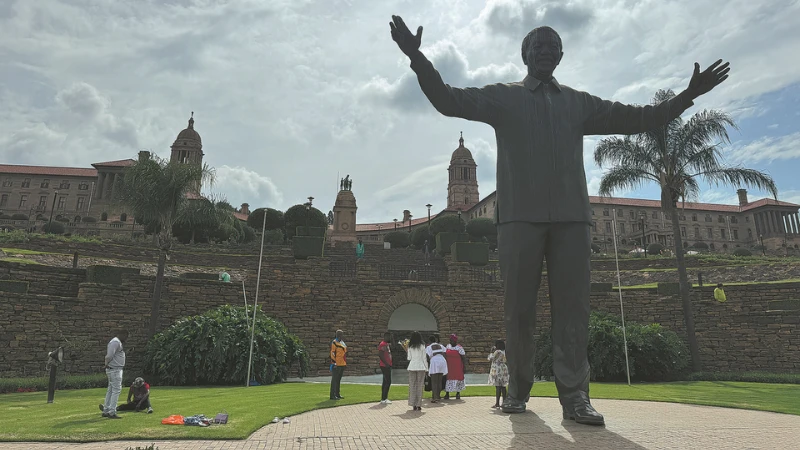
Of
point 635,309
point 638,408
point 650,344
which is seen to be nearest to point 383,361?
point 638,408

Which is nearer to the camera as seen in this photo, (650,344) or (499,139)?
(499,139)

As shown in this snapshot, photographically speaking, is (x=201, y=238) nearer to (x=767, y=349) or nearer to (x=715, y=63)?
(x=767, y=349)

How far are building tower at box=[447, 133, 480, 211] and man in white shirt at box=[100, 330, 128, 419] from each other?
103555 millimetres

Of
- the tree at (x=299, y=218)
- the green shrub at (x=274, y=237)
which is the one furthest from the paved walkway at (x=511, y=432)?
the tree at (x=299, y=218)

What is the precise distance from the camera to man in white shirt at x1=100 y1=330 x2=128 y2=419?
7688 mm

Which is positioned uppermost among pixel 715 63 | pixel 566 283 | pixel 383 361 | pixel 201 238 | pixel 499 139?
pixel 201 238

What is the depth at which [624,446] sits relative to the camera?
14.8ft

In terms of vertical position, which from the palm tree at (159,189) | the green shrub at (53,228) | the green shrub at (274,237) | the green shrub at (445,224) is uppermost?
the green shrub at (445,224)

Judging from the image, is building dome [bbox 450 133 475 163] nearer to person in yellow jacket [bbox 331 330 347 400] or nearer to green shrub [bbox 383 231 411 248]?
green shrub [bbox 383 231 411 248]

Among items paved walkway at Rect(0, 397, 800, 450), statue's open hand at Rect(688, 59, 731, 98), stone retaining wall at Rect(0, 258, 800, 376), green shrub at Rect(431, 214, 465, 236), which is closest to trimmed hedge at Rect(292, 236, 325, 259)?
stone retaining wall at Rect(0, 258, 800, 376)

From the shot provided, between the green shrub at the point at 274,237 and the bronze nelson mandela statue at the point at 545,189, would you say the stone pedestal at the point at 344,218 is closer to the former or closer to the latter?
the green shrub at the point at 274,237

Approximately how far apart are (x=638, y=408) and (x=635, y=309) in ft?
43.1

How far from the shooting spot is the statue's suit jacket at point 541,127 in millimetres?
5812

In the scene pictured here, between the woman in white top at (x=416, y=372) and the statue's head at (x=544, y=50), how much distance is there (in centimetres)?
516
